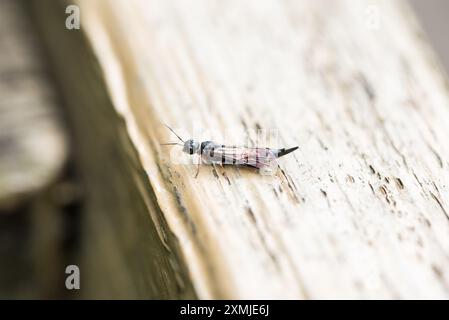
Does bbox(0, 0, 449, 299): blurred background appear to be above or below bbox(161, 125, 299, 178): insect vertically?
above

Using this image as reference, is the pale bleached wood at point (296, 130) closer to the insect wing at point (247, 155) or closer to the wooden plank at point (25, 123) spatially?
the insect wing at point (247, 155)

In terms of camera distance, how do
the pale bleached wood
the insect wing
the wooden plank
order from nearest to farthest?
the pale bleached wood, the insect wing, the wooden plank

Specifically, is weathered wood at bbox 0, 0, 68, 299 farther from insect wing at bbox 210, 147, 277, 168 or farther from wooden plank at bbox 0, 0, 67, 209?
insect wing at bbox 210, 147, 277, 168

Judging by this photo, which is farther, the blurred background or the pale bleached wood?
the blurred background

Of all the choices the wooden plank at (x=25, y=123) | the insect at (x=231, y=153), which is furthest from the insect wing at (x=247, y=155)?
the wooden plank at (x=25, y=123)

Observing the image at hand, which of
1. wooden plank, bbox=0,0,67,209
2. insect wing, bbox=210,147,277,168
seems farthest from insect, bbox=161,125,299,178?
wooden plank, bbox=0,0,67,209

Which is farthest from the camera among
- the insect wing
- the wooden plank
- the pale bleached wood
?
the wooden plank
